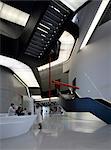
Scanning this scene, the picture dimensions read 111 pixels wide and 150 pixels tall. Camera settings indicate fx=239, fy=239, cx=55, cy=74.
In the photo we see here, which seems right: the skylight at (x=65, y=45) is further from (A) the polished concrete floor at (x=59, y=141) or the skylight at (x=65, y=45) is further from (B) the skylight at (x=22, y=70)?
(A) the polished concrete floor at (x=59, y=141)

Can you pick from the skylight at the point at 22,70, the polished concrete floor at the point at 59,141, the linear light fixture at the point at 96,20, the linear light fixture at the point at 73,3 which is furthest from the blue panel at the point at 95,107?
the skylight at the point at 22,70

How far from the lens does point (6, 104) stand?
25859mm

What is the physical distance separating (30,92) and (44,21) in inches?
893

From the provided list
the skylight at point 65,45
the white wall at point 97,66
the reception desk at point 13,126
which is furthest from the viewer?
the skylight at point 65,45

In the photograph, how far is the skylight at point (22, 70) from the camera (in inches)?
951

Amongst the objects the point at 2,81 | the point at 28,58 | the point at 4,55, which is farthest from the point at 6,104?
the point at 4,55

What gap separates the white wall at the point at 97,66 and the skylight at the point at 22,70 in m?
6.47

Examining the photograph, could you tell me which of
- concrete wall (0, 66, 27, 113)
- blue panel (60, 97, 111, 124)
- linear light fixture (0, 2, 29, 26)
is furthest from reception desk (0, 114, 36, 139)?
concrete wall (0, 66, 27, 113)

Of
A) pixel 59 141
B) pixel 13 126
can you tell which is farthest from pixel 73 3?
pixel 59 141

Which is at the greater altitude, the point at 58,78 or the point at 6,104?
the point at 58,78

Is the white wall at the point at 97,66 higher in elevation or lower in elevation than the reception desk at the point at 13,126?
higher

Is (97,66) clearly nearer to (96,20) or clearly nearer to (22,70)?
(96,20)

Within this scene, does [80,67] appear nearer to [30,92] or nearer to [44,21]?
[44,21]

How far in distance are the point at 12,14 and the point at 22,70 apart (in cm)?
887
